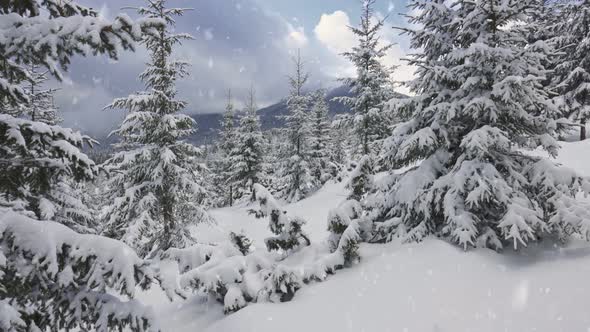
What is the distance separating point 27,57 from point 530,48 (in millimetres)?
9053

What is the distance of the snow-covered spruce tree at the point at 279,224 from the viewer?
308 inches

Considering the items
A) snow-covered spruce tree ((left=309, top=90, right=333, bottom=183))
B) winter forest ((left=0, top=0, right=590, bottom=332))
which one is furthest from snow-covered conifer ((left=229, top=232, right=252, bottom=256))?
snow-covered spruce tree ((left=309, top=90, right=333, bottom=183))

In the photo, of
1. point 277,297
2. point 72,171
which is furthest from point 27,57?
point 277,297

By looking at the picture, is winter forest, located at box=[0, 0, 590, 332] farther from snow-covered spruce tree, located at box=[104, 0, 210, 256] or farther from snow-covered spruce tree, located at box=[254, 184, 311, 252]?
snow-covered spruce tree, located at box=[104, 0, 210, 256]

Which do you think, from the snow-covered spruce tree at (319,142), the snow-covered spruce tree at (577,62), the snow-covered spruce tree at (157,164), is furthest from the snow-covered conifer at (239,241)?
the snow-covered spruce tree at (319,142)

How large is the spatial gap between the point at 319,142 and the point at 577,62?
2227cm

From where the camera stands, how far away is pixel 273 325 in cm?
572

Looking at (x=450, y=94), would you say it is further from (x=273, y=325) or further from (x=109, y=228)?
(x=109, y=228)

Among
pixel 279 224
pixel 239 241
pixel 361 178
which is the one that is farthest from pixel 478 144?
pixel 239 241

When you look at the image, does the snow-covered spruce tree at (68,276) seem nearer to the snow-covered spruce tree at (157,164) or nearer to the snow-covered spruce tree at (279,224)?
the snow-covered spruce tree at (279,224)

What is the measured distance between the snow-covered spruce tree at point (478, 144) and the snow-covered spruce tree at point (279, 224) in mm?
2101

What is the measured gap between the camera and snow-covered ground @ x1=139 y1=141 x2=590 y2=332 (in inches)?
204

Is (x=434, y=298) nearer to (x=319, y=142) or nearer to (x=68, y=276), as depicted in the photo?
(x=68, y=276)

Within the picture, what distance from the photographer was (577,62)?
957 inches
